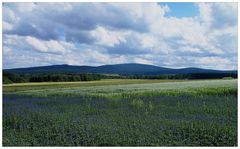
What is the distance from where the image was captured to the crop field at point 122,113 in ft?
12.7

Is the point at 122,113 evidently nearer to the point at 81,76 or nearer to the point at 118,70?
the point at 118,70

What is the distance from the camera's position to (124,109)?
14.6 ft

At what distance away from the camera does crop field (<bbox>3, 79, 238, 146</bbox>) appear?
12.7ft

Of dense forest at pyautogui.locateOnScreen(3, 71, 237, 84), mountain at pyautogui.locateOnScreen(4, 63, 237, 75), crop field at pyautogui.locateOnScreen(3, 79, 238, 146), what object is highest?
mountain at pyautogui.locateOnScreen(4, 63, 237, 75)

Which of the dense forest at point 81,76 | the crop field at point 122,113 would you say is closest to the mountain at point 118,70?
the dense forest at point 81,76

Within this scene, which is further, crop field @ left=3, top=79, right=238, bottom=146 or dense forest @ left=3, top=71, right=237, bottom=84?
dense forest @ left=3, top=71, right=237, bottom=84

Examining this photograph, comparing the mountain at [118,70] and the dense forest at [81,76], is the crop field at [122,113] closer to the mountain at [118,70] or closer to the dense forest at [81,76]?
the dense forest at [81,76]

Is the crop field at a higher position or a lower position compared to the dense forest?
lower

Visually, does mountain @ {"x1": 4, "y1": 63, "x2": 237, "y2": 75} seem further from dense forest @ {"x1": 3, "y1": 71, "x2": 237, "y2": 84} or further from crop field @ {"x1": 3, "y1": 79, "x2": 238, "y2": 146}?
crop field @ {"x1": 3, "y1": 79, "x2": 238, "y2": 146}

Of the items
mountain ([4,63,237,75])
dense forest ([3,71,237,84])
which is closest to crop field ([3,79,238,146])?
dense forest ([3,71,237,84])

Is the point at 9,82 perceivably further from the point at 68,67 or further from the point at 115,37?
the point at 115,37

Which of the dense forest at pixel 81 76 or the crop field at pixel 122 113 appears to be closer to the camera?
the crop field at pixel 122 113

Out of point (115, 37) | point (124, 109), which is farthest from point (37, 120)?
point (115, 37)

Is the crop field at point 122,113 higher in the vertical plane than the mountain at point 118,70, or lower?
lower
